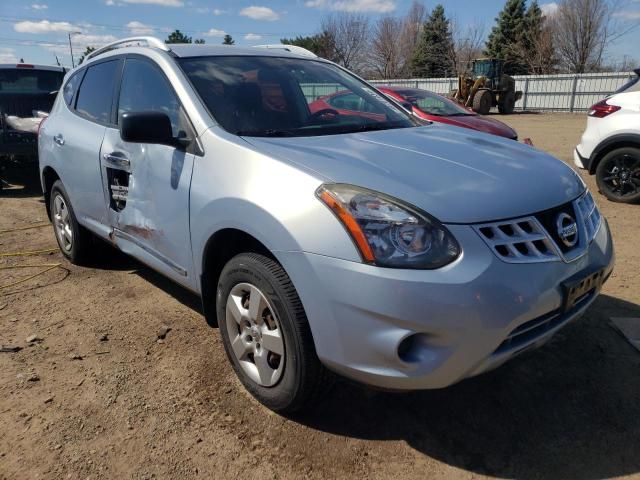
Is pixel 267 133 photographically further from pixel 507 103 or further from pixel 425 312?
pixel 507 103

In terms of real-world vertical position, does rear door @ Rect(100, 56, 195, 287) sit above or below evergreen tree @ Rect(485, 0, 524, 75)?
below

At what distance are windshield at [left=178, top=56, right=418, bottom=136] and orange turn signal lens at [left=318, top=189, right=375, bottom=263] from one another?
82cm

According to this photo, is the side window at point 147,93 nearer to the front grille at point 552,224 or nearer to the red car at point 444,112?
the front grille at point 552,224

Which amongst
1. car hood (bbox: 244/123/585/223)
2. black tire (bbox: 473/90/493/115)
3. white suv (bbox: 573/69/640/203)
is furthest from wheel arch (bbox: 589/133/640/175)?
black tire (bbox: 473/90/493/115)

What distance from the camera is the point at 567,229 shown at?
7.27ft

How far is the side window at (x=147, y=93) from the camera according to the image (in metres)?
2.91

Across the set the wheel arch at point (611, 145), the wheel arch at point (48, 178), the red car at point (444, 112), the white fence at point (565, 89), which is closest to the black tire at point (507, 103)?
the white fence at point (565, 89)

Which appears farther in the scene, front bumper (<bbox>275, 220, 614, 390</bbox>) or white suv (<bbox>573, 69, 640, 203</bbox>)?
white suv (<bbox>573, 69, 640, 203</bbox>)

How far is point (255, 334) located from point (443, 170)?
1125 mm

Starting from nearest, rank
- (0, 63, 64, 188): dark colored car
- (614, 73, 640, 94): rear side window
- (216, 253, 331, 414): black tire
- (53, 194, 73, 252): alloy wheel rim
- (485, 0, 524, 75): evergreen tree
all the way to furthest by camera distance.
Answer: (216, 253, 331, 414): black tire, (53, 194, 73, 252): alloy wheel rim, (614, 73, 640, 94): rear side window, (0, 63, 64, 188): dark colored car, (485, 0, 524, 75): evergreen tree

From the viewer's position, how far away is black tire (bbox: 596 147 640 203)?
21.3 ft

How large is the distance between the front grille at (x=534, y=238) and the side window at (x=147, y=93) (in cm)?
170

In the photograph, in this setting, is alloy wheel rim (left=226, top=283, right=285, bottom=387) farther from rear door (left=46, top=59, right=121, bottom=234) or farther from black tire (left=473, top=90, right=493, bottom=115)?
black tire (left=473, top=90, right=493, bottom=115)

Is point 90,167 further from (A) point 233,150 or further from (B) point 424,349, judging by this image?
(B) point 424,349
